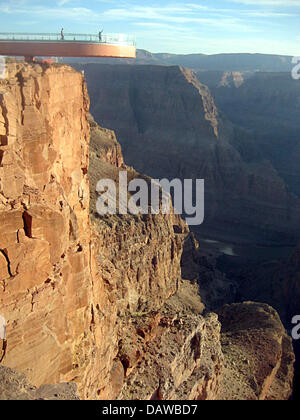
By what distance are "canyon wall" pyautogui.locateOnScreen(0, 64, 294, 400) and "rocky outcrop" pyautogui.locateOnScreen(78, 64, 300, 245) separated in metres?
54.1

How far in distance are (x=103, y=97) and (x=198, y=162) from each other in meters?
31.5

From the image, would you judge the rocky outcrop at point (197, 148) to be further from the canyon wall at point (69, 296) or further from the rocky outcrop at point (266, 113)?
the canyon wall at point (69, 296)

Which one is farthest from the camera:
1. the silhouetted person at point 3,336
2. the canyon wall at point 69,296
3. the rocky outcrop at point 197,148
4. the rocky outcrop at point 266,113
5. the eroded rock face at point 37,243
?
the rocky outcrop at point 266,113

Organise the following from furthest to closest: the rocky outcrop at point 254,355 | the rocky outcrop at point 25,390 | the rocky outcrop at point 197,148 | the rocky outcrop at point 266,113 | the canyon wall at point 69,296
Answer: the rocky outcrop at point 266,113 → the rocky outcrop at point 197,148 → the rocky outcrop at point 254,355 → the canyon wall at point 69,296 → the rocky outcrop at point 25,390

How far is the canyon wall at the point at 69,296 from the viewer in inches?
554

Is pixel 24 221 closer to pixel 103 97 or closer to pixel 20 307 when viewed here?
pixel 20 307

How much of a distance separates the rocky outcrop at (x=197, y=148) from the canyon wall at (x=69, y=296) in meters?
54.1

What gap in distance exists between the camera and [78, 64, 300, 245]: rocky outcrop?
93000mm

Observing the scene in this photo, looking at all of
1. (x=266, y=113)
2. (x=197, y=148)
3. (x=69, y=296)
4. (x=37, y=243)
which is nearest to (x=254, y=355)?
(x=69, y=296)

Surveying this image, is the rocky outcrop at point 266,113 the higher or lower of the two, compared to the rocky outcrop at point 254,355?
higher

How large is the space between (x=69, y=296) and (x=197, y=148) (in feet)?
294

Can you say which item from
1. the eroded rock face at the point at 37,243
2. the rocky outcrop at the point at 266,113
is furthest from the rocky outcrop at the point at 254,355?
the rocky outcrop at the point at 266,113

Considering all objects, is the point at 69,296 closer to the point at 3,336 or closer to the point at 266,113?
the point at 3,336

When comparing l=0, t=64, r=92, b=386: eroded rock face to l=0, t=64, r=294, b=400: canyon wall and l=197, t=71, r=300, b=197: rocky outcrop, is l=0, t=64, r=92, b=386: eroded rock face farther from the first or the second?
l=197, t=71, r=300, b=197: rocky outcrop
